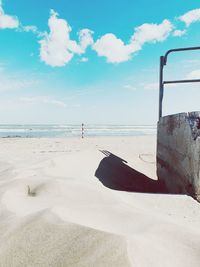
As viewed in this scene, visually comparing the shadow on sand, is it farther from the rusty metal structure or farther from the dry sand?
the dry sand

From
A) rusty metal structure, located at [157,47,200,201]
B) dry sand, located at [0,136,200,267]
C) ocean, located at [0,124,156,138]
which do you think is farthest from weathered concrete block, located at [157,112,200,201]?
ocean, located at [0,124,156,138]

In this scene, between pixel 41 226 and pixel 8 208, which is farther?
pixel 8 208

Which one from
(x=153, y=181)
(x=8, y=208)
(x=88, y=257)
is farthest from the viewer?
A: (x=153, y=181)

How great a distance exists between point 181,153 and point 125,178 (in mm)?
1683

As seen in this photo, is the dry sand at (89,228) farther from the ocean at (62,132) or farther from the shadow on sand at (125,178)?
the ocean at (62,132)

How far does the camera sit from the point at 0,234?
1.68 metres

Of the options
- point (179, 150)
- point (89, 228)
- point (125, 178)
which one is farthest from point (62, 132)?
point (89, 228)

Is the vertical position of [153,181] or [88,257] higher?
[88,257]

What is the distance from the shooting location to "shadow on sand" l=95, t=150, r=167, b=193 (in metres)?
4.02

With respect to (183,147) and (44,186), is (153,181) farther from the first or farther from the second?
(44,186)

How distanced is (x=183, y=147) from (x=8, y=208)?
189 centimetres

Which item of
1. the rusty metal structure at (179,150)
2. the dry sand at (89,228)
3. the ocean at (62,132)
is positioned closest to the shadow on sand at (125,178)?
the rusty metal structure at (179,150)

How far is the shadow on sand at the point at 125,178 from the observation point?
4023 millimetres

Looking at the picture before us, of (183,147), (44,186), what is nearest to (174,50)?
(183,147)
